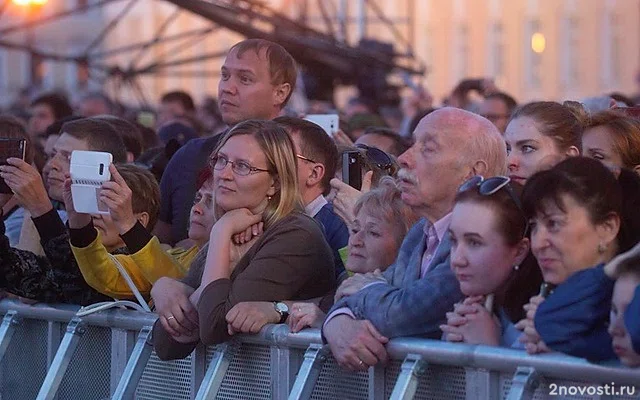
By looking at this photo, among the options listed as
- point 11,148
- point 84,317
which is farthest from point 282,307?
point 11,148

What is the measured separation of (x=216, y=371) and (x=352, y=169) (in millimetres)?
1588

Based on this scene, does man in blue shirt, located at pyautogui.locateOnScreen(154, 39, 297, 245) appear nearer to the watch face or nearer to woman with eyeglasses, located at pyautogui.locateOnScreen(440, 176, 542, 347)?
the watch face

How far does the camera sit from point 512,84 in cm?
5097

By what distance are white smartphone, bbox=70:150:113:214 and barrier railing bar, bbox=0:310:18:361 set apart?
569 mm

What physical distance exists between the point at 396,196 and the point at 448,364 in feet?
4.43

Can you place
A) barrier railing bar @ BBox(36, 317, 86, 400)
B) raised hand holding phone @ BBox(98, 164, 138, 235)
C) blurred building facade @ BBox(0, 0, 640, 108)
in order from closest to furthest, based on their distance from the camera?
barrier railing bar @ BBox(36, 317, 86, 400)
raised hand holding phone @ BBox(98, 164, 138, 235)
blurred building facade @ BBox(0, 0, 640, 108)

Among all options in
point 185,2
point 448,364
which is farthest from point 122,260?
point 185,2

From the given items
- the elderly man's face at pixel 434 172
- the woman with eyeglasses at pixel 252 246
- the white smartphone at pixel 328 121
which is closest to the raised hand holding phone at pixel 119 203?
the woman with eyeglasses at pixel 252 246

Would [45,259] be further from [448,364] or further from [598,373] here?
[598,373]

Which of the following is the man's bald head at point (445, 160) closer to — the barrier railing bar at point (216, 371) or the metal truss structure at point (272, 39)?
the barrier railing bar at point (216, 371)

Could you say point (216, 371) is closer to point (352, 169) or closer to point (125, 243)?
point (125, 243)

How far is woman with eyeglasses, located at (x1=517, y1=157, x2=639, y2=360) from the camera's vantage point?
15.2 ft

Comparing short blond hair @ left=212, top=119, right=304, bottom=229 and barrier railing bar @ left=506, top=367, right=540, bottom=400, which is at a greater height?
short blond hair @ left=212, top=119, right=304, bottom=229

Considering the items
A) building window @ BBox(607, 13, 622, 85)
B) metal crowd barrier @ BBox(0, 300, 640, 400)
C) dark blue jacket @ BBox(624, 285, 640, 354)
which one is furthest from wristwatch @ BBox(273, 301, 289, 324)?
building window @ BBox(607, 13, 622, 85)
